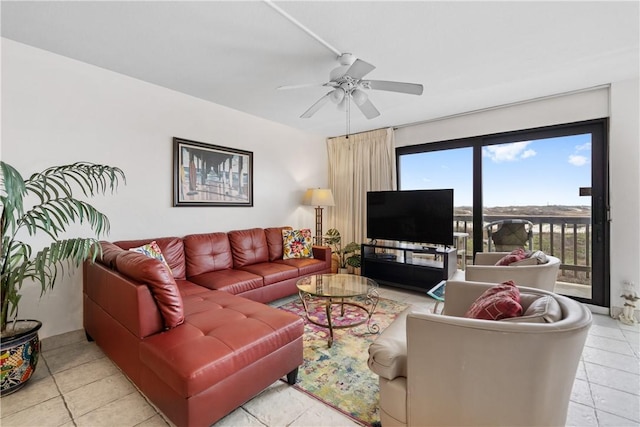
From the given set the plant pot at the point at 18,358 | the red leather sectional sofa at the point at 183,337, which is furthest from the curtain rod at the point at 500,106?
the plant pot at the point at 18,358

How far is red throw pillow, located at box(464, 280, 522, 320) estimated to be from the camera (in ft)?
3.97

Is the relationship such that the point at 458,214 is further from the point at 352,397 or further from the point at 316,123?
the point at 352,397

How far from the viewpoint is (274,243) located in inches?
151

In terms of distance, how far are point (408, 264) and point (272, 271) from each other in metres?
1.85

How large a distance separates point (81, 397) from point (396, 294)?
317cm

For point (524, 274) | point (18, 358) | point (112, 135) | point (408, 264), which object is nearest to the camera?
point (18, 358)

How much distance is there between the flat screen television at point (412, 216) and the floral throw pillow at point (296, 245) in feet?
3.26

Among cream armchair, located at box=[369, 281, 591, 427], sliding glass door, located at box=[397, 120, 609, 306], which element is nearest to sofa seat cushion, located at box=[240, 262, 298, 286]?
cream armchair, located at box=[369, 281, 591, 427]

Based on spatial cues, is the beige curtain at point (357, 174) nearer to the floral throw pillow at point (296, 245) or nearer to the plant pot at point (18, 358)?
Result: the floral throw pillow at point (296, 245)

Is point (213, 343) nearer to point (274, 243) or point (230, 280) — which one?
point (230, 280)

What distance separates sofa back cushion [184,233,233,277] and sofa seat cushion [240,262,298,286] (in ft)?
0.86

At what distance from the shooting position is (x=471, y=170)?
12.6 feet

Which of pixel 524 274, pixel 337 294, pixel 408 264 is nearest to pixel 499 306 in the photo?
pixel 524 274

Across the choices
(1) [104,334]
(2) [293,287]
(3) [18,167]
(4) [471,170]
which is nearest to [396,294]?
(2) [293,287]
